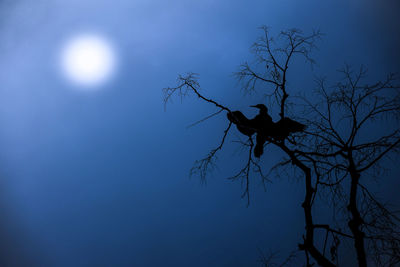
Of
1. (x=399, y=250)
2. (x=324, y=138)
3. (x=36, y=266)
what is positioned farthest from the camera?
(x=36, y=266)

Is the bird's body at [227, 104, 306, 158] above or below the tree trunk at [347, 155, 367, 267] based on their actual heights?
above

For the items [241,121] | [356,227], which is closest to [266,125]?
[241,121]

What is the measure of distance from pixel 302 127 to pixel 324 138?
171mm

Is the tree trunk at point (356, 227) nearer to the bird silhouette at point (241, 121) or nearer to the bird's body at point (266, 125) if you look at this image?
the bird's body at point (266, 125)

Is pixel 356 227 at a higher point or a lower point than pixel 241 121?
lower

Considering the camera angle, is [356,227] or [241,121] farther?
[241,121]

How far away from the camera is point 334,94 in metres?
1.35

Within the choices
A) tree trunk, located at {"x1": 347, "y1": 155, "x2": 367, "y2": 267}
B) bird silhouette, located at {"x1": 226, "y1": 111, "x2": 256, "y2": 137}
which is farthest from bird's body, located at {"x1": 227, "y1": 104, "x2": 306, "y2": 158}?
tree trunk, located at {"x1": 347, "y1": 155, "x2": 367, "y2": 267}

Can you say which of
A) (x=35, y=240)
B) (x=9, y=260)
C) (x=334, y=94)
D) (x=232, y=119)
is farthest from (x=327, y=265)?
(x=9, y=260)

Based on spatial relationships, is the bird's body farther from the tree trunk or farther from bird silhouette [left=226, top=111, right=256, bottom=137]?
the tree trunk

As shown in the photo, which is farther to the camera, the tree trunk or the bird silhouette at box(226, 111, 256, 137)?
the bird silhouette at box(226, 111, 256, 137)

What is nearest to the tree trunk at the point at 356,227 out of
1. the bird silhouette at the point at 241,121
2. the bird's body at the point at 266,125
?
the bird's body at the point at 266,125

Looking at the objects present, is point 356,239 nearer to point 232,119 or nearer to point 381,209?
point 381,209

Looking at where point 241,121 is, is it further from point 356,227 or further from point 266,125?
point 356,227
